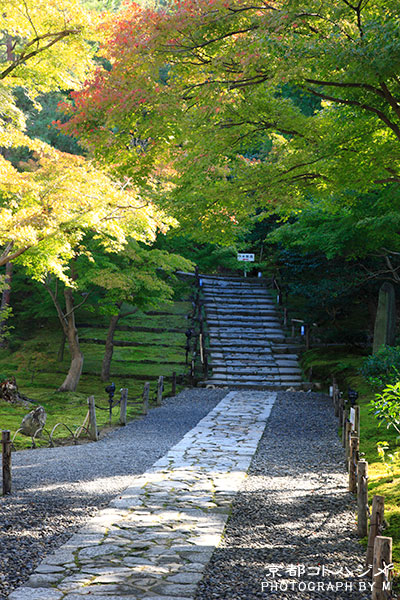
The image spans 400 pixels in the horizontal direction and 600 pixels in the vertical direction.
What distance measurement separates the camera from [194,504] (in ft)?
20.4

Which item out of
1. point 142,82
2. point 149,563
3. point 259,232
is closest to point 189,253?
point 259,232

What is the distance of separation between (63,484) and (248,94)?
5.76m

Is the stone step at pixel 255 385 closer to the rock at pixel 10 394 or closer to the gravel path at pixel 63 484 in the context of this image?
the gravel path at pixel 63 484

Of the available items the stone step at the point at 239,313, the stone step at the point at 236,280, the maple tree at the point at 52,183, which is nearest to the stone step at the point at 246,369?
the stone step at the point at 239,313

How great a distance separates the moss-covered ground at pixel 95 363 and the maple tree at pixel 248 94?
6.90m

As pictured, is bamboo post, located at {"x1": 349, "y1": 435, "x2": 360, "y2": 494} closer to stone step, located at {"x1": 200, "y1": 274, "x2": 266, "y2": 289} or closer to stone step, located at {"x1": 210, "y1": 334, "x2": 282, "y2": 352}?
stone step, located at {"x1": 210, "y1": 334, "x2": 282, "y2": 352}

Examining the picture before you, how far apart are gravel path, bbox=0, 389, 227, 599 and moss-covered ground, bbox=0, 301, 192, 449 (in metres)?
1.87

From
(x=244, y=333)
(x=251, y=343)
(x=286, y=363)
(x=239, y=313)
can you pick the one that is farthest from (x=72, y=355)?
(x=239, y=313)

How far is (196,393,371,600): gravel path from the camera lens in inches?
158

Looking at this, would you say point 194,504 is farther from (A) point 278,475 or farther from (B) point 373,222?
(B) point 373,222

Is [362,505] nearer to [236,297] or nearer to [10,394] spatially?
[10,394]

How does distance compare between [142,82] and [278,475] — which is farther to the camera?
[278,475]

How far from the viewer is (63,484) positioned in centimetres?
704

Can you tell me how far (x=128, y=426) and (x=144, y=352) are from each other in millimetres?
9717
